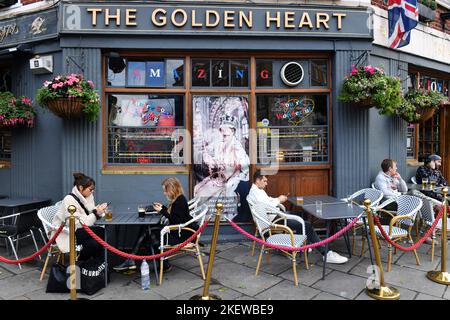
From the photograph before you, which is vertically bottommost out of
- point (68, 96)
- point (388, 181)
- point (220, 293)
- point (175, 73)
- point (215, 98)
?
point (220, 293)

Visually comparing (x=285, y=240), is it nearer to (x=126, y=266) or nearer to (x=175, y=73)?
(x=126, y=266)

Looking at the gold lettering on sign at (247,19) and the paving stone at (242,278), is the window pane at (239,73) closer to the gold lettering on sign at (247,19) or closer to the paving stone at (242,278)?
the gold lettering on sign at (247,19)

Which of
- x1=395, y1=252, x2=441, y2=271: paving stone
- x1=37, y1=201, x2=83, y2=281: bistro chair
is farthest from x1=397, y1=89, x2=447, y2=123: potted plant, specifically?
x1=37, y1=201, x2=83, y2=281: bistro chair

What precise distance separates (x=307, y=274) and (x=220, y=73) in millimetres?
3844

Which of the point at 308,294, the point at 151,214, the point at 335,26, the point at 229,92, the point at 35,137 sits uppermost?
the point at 335,26

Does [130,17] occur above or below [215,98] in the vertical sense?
above

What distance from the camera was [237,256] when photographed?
5293 mm

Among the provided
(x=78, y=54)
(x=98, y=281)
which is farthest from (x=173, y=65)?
(x=98, y=281)

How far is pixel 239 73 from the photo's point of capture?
6.18m

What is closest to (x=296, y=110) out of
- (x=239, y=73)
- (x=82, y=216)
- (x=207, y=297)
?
(x=239, y=73)

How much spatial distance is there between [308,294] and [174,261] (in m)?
2.14

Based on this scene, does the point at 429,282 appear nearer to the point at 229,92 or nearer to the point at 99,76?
the point at 229,92

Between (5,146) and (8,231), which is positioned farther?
(5,146)

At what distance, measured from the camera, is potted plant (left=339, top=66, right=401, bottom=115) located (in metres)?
5.50
